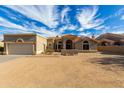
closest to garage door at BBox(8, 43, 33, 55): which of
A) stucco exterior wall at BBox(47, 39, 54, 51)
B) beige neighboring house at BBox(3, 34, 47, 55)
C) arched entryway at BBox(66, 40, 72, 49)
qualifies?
beige neighboring house at BBox(3, 34, 47, 55)

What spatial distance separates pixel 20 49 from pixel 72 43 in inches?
448

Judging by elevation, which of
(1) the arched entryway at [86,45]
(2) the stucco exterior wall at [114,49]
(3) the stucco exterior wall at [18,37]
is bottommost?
(2) the stucco exterior wall at [114,49]

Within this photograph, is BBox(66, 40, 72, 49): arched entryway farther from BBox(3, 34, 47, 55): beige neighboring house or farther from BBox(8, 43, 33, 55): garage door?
BBox(8, 43, 33, 55): garage door

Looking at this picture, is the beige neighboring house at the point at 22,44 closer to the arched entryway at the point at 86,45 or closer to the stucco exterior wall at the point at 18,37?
the stucco exterior wall at the point at 18,37

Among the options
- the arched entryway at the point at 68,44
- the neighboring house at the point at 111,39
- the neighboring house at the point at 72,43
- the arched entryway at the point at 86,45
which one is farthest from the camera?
the neighboring house at the point at 111,39

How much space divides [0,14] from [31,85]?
941 inches

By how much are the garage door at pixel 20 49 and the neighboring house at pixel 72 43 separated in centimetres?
855

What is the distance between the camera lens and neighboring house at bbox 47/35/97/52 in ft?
103

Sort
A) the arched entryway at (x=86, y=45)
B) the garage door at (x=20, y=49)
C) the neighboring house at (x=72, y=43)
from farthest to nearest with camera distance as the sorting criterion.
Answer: the arched entryway at (x=86, y=45), the neighboring house at (x=72, y=43), the garage door at (x=20, y=49)

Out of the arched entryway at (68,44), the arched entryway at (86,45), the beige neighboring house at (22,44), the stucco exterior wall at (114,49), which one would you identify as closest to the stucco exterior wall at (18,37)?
the beige neighboring house at (22,44)

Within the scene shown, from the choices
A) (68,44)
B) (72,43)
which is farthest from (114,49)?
(68,44)

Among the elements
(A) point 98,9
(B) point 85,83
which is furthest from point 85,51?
(B) point 85,83

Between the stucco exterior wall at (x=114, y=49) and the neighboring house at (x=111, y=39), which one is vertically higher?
the neighboring house at (x=111, y=39)

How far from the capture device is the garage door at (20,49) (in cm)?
2642
